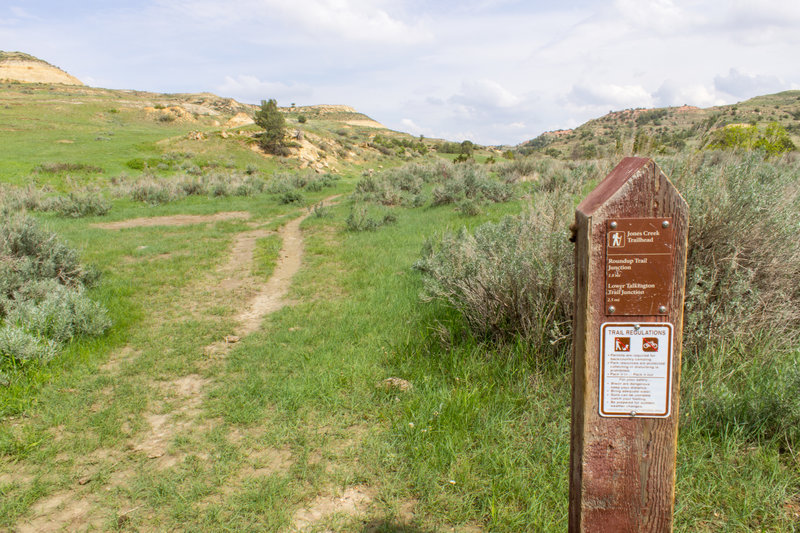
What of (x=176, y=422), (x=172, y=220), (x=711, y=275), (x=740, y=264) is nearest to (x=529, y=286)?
(x=711, y=275)

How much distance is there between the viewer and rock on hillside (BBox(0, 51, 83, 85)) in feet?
253

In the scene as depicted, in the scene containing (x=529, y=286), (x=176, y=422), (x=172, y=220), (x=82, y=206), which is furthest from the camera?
(x=82, y=206)

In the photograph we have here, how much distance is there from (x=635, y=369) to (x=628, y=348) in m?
0.07

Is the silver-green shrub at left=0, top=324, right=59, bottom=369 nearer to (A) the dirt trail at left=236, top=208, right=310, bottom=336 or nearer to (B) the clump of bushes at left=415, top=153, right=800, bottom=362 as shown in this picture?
(A) the dirt trail at left=236, top=208, right=310, bottom=336

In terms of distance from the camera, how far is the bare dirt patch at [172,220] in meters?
12.9

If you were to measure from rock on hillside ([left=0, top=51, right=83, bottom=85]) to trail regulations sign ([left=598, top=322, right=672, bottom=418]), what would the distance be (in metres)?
102

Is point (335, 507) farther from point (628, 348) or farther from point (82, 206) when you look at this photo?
point (82, 206)

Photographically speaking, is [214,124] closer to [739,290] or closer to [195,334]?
[195,334]

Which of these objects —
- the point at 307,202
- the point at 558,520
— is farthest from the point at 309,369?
the point at 307,202

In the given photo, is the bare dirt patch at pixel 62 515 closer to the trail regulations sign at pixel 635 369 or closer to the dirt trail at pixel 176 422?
the dirt trail at pixel 176 422

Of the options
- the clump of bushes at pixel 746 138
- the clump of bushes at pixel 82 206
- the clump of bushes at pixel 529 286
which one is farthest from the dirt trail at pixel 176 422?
the clump of bushes at pixel 82 206

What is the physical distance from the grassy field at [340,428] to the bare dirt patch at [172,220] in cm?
778

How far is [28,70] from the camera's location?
80125 millimetres

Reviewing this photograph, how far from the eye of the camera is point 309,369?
165 inches
